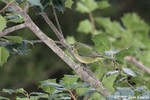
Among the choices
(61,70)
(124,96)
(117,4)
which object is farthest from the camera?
(117,4)

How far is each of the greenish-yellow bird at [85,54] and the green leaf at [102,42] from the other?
42 millimetres

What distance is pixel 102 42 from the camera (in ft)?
2.93

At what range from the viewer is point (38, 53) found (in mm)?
3758

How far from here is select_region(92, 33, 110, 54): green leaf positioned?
0.89 meters

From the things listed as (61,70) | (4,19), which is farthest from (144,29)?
(61,70)

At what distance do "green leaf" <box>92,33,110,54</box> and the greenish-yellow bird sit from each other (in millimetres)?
42

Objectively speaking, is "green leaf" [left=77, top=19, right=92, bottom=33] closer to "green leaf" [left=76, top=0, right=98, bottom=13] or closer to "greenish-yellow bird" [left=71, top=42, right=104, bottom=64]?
"green leaf" [left=76, top=0, right=98, bottom=13]

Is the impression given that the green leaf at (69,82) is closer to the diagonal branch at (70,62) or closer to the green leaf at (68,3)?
the diagonal branch at (70,62)

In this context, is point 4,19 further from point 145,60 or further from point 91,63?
point 145,60

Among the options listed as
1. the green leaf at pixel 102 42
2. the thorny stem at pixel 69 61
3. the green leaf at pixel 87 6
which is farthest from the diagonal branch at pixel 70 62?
the green leaf at pixel 87 6

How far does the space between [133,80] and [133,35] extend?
2.97 feet

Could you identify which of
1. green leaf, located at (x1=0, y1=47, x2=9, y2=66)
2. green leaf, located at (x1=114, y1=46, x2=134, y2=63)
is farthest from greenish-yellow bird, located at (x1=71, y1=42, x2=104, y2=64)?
green leaf, located at (x1=0, y1=47, x2=9, y2=66)

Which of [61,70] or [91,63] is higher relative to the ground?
[91,63]

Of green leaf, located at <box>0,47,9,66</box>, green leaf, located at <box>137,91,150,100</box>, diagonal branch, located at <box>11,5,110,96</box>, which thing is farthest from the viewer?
green leaf, located at <box>0,47,9,66</box>
